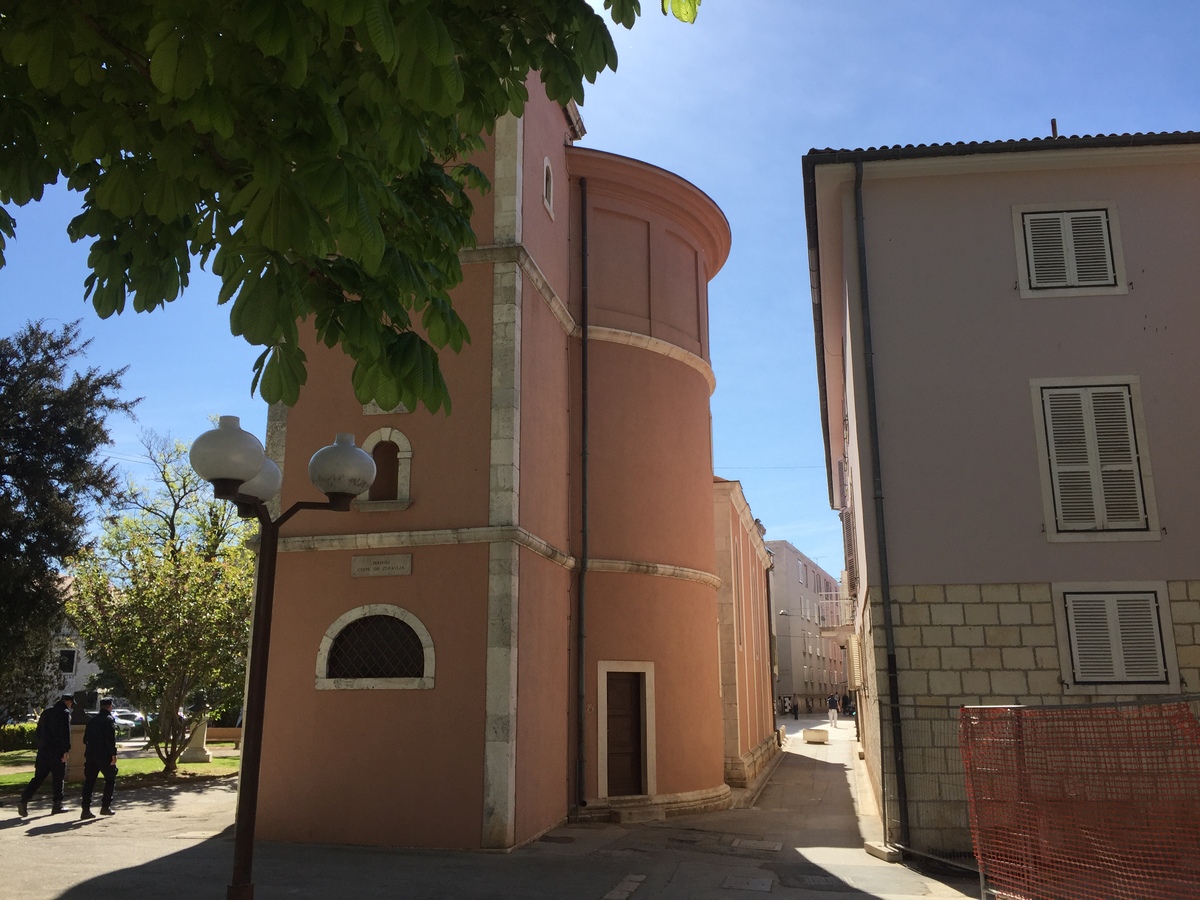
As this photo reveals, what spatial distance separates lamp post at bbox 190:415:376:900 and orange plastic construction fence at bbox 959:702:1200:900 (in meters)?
5.36

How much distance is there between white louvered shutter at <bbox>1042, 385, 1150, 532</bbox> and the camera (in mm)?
10961

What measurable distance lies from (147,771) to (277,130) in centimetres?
1955

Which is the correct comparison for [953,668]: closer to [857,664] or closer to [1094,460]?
[1094,460]

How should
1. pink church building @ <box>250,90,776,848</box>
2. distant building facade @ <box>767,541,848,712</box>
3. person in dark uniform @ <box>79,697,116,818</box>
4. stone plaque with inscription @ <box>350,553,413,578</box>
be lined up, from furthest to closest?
1. distant building facade @ <box>767,541,848,712</box>
2. person in dark uniform @ <box>79,697,116,818</box>
3. stone plaque with inscription @ <box>350,553,413,578</box>
4. pink church building @ <box>250,90,776,848</box>

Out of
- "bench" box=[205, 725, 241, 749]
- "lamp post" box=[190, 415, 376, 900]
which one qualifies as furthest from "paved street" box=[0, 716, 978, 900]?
"bench" box=[205, 725, 241, 749]

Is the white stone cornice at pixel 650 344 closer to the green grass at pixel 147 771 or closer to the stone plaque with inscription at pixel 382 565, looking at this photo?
the stone plaque with inscription at pixel 382 565

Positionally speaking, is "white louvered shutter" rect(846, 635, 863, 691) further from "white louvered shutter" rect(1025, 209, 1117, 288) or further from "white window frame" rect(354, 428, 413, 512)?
"white window frame" rect(354, 428, 413, 512)

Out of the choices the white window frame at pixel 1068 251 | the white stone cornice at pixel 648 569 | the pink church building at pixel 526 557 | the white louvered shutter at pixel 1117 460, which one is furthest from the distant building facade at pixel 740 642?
the white window frame at pixel 1068 251

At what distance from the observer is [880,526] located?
A: 36.8 feet

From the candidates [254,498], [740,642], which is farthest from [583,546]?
[254,498]

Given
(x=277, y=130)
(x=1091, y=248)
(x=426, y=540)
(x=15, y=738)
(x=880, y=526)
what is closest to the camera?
(x=277, y=130)

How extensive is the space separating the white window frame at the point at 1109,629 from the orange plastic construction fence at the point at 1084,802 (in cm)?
268

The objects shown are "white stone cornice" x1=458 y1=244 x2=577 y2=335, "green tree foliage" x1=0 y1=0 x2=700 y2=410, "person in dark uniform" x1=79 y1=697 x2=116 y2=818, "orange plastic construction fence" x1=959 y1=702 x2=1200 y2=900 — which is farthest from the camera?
"white stone cornice" x1=458 y1=244 x2=577 y2=335

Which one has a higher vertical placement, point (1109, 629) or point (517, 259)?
point (517, 259)
